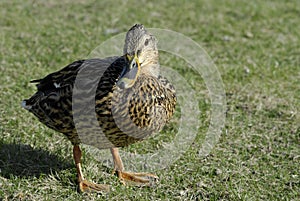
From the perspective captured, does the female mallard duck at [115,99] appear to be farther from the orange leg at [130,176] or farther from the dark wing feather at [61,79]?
the orange leg at [130,176]

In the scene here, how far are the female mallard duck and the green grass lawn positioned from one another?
48 cm

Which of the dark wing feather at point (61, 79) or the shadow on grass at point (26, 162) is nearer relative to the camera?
the dark wing feather at point (61, 79)

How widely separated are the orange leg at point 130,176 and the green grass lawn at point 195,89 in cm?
8

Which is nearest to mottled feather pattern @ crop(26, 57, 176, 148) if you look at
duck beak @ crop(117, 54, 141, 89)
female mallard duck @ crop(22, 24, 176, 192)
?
female mallard duck @ crop(22, 24, 176, 192)

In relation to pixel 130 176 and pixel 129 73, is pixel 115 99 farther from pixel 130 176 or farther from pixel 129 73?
pixel 130 176

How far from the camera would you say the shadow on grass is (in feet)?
15.1

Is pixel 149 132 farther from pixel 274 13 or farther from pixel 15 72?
pixel 274 13

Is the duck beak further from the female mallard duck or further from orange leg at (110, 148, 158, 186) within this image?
orange leg at (110, 148, 158, 186)

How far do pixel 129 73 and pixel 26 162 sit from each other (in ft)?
5.17

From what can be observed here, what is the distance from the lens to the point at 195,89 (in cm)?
639

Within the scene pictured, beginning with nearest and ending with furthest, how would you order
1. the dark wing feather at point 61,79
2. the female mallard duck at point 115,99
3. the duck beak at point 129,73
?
1. the duck beak at point 129,73
2. the female mallard duck at point 115,99
3. the dark wing feather at point 61,79

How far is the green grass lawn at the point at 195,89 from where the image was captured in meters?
4.54

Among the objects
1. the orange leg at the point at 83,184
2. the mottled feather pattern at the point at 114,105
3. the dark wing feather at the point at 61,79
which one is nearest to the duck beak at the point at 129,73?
the mottled feather pattern at the point at 114,105

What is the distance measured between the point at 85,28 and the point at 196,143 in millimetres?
3453
